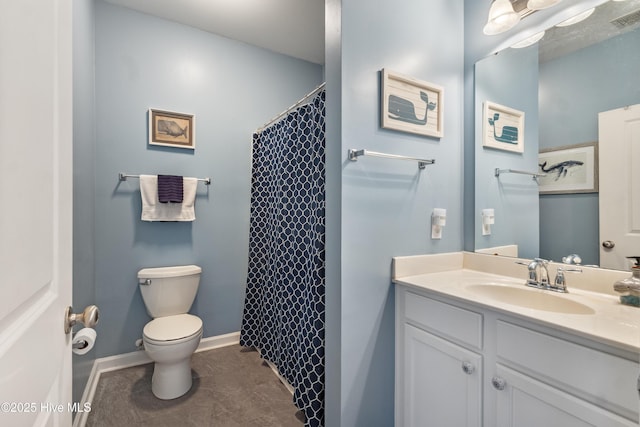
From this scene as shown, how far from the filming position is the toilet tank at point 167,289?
204cm

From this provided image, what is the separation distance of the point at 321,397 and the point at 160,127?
223cm

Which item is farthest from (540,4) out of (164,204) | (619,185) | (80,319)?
(164,204)

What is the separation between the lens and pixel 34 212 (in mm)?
468

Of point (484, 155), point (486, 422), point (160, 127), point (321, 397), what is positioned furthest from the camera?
point (160, 127)

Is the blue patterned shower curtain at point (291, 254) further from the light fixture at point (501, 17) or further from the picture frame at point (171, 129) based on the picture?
the light fixture at point (501, 17)

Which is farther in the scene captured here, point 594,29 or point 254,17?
point 254,17

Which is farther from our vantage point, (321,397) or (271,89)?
(271,89)

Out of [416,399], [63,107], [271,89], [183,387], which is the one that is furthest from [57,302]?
[271,89]

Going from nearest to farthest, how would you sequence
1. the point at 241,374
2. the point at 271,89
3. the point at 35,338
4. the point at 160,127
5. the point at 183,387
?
1. the point at 35,338
2. the point at 183,387
3. the point at 241,374
4. the point at 160,127
5. the point at 271,89

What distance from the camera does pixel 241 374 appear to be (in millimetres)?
2039

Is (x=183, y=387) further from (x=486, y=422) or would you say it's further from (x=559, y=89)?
(x=559, y=89)

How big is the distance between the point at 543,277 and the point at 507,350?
19.6 inches

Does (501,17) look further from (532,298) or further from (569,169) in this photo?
(532,298)

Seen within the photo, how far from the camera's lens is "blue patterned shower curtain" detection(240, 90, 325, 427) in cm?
153
